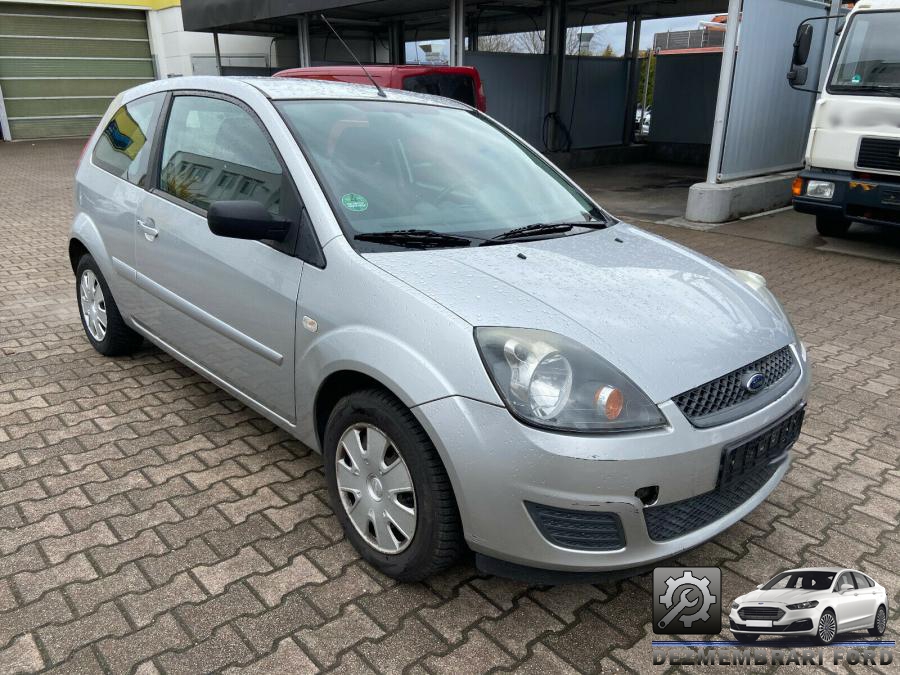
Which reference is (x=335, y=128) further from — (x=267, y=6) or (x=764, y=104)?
(x=267, y=6)

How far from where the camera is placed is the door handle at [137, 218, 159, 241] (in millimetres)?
3500

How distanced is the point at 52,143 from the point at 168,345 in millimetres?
21075

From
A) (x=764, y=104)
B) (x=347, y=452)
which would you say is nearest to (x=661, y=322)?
(x=347, y=452)

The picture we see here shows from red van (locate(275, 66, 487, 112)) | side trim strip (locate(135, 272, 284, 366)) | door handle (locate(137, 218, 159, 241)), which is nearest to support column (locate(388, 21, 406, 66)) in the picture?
red van (locate(275, 66, 487, 112))

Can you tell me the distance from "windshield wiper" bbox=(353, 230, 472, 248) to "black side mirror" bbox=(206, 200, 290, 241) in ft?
1.10

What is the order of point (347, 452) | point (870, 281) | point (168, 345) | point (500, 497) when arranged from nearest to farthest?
1. point (500, 497)
2. point (347, 452)
3. point (168, 345)
4. point (870, 281)

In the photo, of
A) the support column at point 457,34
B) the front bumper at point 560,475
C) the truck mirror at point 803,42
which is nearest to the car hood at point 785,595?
the front bumper at point 560,475

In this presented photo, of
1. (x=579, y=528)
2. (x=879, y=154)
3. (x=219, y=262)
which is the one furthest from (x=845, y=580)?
(x=879, y=154)

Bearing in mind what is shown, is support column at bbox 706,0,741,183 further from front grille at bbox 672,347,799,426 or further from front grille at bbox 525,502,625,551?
front grille at bbox 525,502,625,551

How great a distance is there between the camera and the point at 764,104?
968 cm

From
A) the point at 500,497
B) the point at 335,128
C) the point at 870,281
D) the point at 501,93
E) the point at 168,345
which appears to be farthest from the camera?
the point at 501,93

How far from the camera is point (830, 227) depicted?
8.65 m

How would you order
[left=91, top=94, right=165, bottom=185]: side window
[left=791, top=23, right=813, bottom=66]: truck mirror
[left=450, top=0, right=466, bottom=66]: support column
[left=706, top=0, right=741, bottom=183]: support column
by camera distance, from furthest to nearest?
[left=450, top=0, right=466, bottom=66]: support column < [left=706, top=0, right=741, bottom=183]: support column < [left=791, top=23, right=813, bottom=66]: truck mirror < [left=91, top=94, right=165, bottom=185]: side window

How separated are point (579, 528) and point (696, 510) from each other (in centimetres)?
42
